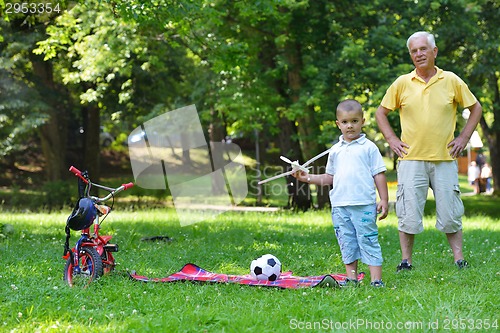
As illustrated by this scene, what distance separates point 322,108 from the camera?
49.5 feet

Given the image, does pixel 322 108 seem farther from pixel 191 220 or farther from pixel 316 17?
pixel 191 220

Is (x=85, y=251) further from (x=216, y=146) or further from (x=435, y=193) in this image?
(x=216, y=146)

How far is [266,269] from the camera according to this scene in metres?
5.77

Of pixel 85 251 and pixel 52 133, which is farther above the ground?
pixel 52 133

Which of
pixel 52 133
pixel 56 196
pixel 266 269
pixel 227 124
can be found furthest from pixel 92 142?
pixel 266 269

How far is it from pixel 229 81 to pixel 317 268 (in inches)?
441

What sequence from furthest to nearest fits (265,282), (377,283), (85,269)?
(85,269) < (265,282) < (377,283)

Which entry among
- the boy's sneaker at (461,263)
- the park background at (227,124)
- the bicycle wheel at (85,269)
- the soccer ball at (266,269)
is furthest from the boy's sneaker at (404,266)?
the bicycle wheel at (85,269)

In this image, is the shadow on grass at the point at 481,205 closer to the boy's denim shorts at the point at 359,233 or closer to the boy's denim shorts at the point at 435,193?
the boy's denim shorts at the point at 435,193

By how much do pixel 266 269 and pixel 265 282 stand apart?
166 millimetres

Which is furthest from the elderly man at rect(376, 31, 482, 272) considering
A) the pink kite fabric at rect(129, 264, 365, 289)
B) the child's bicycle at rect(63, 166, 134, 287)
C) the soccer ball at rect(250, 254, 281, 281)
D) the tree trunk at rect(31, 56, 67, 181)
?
the tree trunk at rect(31, 56, 67, 181)

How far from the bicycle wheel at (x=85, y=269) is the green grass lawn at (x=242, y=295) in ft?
0.44

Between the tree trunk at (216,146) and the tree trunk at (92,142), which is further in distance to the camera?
the tree trunk at (92,142)

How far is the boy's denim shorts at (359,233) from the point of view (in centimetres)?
546
